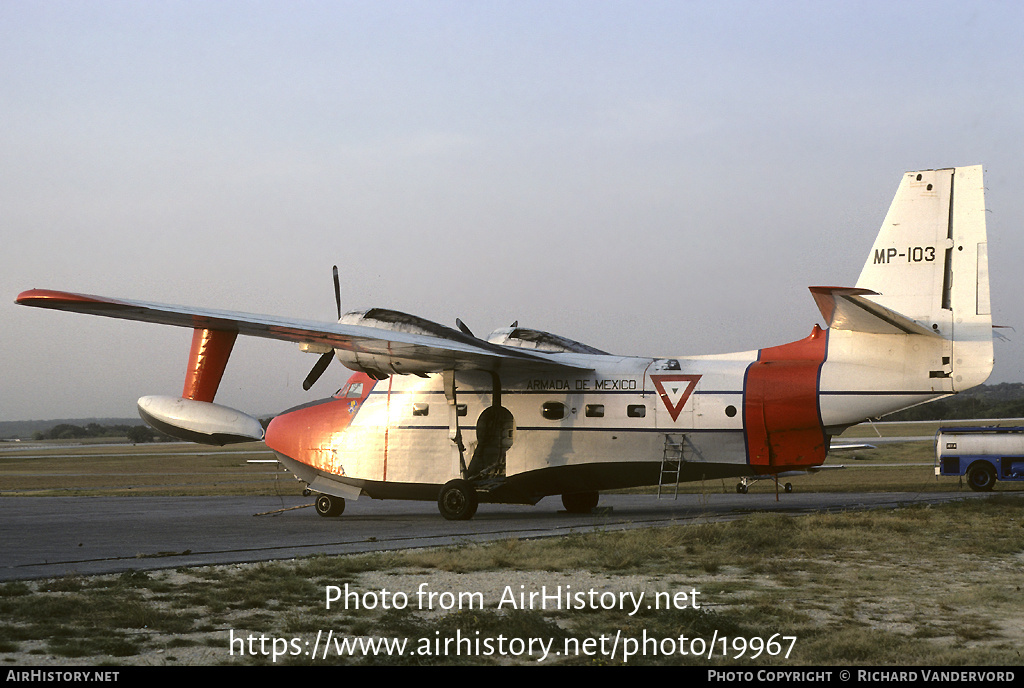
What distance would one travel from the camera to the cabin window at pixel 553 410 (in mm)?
19109

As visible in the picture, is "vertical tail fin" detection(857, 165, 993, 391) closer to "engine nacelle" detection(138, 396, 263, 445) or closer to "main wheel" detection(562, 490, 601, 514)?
"main wheel" detection(562, 490, 601, 514)

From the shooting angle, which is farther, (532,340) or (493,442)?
(532,340)

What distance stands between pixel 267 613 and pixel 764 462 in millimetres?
11463

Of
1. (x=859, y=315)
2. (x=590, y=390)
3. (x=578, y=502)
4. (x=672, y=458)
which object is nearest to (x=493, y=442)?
(x=590, y=390)

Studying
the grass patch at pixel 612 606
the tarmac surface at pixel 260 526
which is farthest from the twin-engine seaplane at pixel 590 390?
the grass patch at pixel 612 606

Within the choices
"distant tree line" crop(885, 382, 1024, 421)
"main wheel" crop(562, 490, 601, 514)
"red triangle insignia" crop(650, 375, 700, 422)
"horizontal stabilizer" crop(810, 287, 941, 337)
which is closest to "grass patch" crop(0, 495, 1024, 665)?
"horizontal stabilizer" crop(810, 287, 941, 337)

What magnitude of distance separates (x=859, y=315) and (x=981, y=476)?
15.7 m

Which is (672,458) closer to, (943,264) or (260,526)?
(943,264)

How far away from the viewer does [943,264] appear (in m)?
16.4

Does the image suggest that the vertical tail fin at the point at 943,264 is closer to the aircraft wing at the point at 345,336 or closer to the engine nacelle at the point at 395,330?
the aircraft wing at the point at 345,336

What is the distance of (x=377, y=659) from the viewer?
23.4 ft

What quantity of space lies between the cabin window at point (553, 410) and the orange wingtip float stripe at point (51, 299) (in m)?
8.51
